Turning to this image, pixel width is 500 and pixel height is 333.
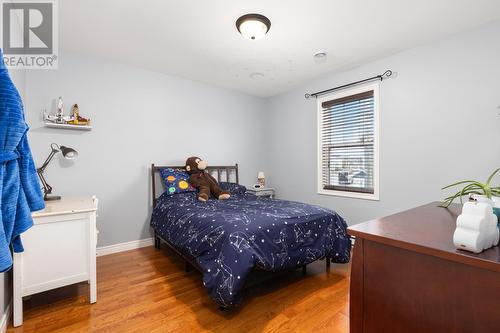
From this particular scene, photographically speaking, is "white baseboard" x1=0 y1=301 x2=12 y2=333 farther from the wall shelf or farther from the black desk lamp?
the wall shelf

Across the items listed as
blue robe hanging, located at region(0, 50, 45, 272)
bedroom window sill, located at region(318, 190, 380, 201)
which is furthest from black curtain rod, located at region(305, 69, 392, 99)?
blue robe hanging, located at region(0, 50, 45, 272)

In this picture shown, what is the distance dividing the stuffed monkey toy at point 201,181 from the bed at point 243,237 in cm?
29

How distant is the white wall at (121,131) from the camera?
2.65m

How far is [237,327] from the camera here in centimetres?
162

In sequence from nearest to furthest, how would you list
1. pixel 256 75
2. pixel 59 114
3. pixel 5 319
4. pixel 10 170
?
pixel 10 170
pixel 5 319
pixel 59 114
pixel 256 75

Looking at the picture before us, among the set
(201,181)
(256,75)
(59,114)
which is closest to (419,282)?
(201,181)

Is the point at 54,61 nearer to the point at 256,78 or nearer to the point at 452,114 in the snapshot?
the point at 256,78

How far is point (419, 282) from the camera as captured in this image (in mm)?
725

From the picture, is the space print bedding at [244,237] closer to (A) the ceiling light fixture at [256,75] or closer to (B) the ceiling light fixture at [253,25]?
(B) the ceiling light fixture at [253,25]

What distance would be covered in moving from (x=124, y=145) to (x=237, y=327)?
2.51 meters

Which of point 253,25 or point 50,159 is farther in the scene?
→ point 50,159

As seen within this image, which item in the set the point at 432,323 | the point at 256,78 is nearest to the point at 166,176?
Answer: the point at 256,78

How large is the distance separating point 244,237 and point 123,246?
2123mm

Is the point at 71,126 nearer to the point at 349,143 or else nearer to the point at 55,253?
the point at 55,253
